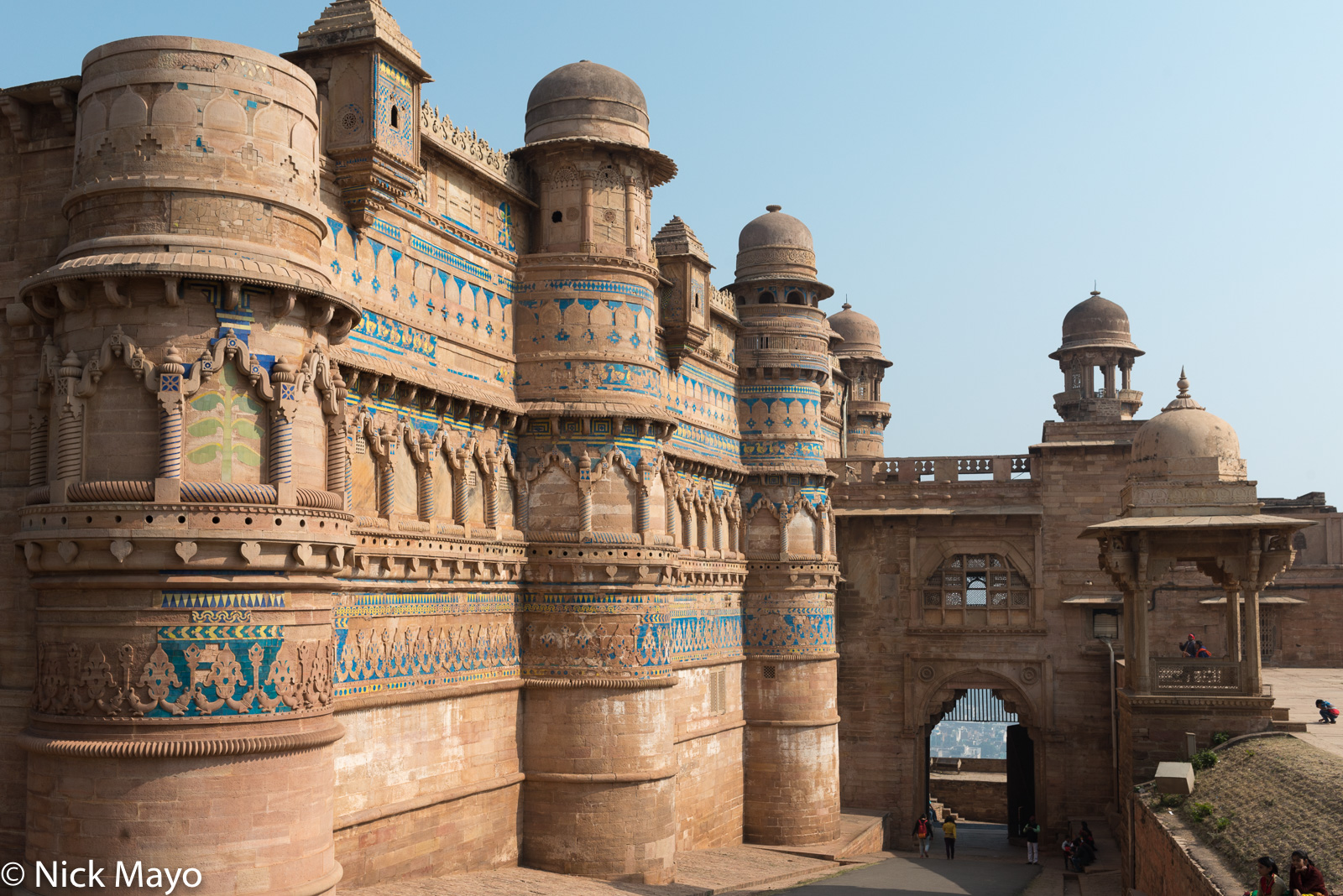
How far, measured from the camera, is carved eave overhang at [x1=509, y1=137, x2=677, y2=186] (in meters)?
16.7

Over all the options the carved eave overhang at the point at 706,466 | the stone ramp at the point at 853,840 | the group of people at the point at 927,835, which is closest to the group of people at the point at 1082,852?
the group of people at the point at 927,835

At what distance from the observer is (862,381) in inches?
1501

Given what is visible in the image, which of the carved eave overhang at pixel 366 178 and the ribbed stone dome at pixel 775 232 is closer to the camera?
the carved eave overhang at pixel 366 178

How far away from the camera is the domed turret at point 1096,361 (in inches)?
1289

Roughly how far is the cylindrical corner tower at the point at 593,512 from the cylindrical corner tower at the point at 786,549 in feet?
22.8

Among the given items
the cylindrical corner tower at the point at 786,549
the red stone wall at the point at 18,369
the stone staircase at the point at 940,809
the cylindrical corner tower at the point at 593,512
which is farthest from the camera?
the stone staircase at the point at 940,809

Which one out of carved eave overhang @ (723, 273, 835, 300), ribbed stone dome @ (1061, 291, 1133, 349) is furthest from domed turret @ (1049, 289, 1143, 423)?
carved eave overhang @ (723, 273, 835, 300)

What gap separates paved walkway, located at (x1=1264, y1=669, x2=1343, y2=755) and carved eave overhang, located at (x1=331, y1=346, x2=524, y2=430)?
1107cm

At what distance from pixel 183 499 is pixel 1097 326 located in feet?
92.5

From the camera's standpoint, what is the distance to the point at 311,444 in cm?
989

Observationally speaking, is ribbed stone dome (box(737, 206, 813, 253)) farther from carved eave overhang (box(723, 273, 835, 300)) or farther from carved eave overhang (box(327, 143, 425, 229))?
carved eave overhang (box(327, 143, 425, 229))

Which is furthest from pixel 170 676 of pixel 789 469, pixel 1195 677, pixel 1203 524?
pixel 789 469

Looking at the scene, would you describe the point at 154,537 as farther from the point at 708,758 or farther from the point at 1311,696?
the point at 1311,696

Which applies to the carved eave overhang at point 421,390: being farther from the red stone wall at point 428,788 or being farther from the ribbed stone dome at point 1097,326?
the ribbed stone dome at point 1097,326
